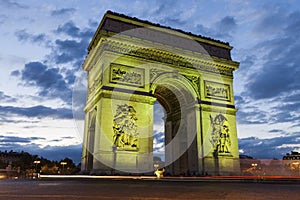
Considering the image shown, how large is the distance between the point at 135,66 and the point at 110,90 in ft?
9.24

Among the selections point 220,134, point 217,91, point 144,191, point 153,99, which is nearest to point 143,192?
point 144,191

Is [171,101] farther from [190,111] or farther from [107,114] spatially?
[107,114]

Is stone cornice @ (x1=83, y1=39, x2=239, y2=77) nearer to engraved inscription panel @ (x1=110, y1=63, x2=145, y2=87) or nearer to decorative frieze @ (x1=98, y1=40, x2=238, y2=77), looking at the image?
decorative frieze @ (x1=98, y1=40, x2=238, y2=77)

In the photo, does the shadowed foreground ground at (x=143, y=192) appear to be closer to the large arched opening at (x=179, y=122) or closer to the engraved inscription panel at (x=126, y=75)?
the engraved inscription panel at (x=126, y=75)

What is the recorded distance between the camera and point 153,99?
61.0 feet

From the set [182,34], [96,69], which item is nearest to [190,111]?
[182,34]

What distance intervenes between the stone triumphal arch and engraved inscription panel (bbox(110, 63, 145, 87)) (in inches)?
2.7

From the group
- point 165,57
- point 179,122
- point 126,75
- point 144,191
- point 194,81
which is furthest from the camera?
point 179,122

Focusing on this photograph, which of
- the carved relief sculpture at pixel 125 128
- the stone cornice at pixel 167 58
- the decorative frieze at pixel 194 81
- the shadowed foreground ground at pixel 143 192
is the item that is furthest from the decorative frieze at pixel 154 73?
the shadowed foreground ground at pixel 143 192

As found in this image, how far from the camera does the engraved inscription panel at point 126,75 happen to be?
17938mm

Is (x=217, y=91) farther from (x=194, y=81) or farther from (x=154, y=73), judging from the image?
(x=154, y=73)

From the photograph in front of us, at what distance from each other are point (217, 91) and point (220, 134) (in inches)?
143

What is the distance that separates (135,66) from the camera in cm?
1884

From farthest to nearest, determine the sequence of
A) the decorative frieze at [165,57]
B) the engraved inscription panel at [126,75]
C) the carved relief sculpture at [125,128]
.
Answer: the decorative frieze at [165,57] < the engraved inscription panel at [126,75] < the carved relief sculpture at [125,128]
